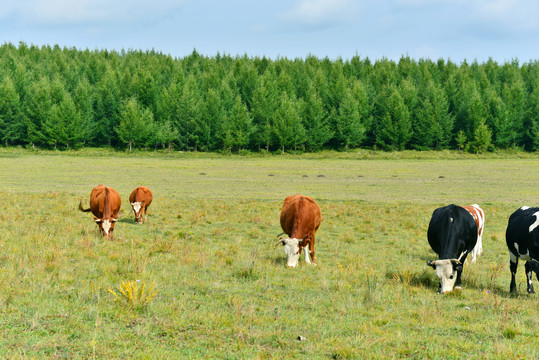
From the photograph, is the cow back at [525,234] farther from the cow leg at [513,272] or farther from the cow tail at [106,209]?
the cow tail at [106,209]

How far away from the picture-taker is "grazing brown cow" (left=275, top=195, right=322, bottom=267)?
13852mm

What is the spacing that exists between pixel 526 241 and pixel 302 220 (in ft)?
21.2

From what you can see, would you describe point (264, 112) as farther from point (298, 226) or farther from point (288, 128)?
point (298, 226)

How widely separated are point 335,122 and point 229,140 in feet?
94.8

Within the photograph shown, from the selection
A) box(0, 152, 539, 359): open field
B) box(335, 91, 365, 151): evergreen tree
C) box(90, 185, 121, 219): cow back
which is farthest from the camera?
box(335, 91, 365, 151): evergreen tree

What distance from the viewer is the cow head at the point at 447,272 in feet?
37.3

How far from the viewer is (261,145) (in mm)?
109625

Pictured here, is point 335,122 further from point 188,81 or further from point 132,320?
point 132,320

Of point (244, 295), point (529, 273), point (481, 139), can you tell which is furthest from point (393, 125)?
point (244, 295)

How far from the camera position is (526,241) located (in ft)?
38.9

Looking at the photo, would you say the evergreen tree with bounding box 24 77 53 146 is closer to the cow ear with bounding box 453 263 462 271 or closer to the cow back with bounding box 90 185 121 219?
the cow back with bounding box 90 185 121 219

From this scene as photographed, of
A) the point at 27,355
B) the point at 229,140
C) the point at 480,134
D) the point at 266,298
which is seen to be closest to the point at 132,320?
the point at 27,355

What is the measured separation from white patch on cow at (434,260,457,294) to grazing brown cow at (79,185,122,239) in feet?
38.6

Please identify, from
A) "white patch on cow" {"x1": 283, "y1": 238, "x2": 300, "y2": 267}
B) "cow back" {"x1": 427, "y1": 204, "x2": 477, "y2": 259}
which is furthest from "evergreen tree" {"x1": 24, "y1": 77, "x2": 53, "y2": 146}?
"cow back" {"x1": 427, "y1": 204, "x2": 477, "y2": 259}
